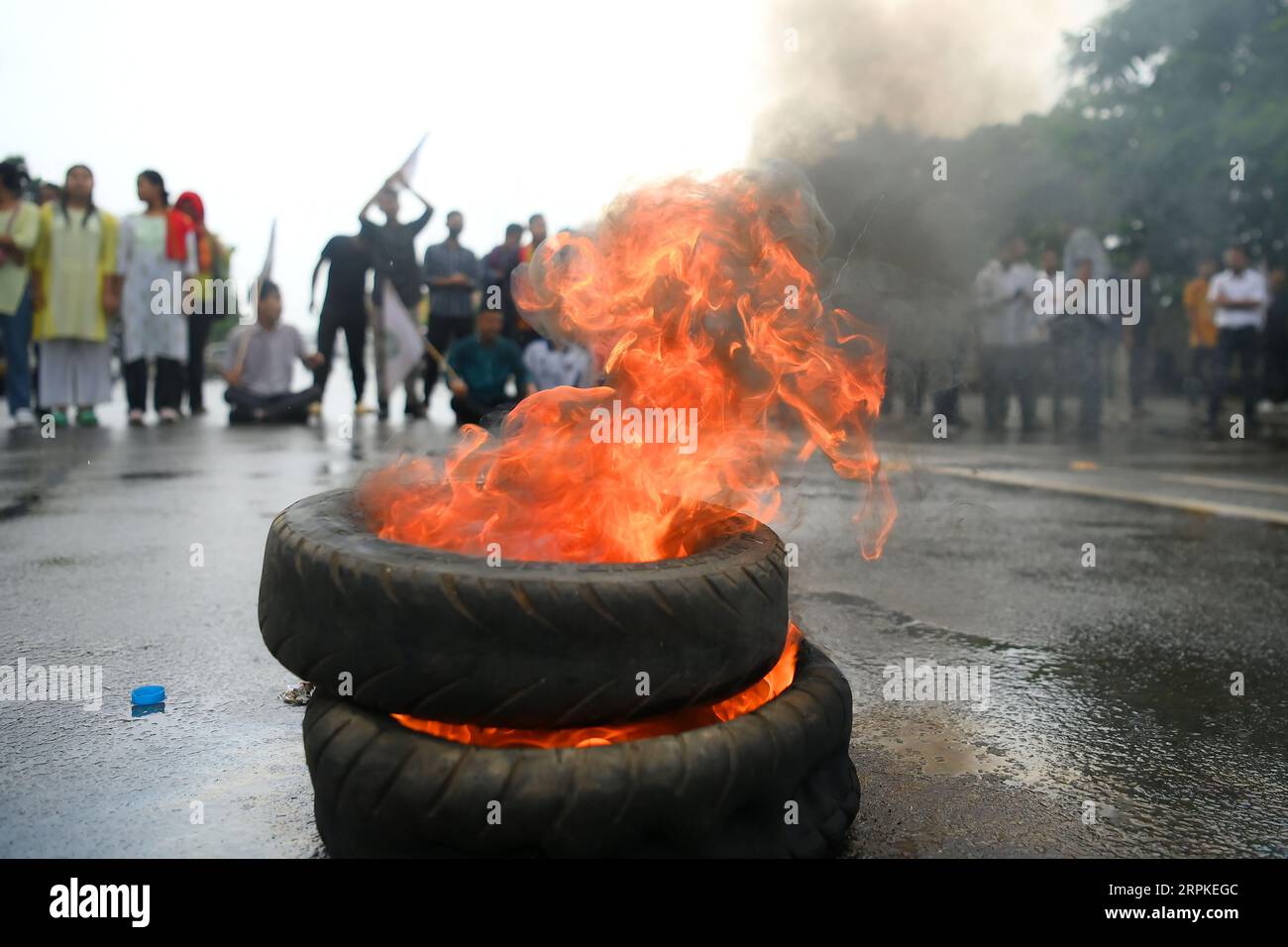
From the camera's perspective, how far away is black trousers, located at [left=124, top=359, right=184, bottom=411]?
40.7 feet

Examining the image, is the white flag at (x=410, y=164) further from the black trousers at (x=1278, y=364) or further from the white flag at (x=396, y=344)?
the black trousers at (x=1278, y=364)

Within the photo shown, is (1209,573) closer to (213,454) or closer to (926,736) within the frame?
(926,736)

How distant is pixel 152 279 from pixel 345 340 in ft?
7.84

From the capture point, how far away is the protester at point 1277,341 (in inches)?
670

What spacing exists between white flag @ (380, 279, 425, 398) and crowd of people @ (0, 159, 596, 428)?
0.12ft

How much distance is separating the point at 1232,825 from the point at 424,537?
185cm

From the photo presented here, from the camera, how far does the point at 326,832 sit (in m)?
2.09

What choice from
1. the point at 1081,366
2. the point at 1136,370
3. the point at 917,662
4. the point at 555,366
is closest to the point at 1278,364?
the point at 1136,370

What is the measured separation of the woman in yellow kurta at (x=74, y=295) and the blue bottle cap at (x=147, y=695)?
983cm

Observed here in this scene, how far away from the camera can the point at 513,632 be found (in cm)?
193
